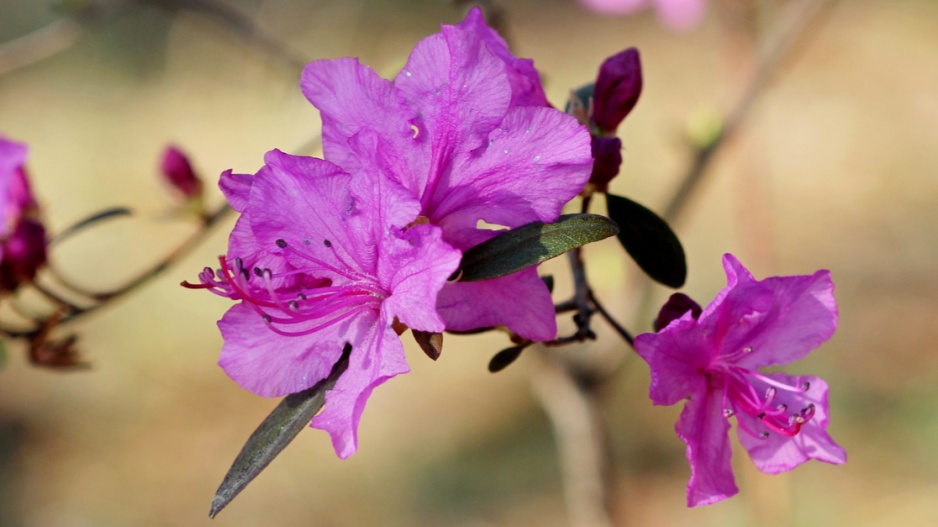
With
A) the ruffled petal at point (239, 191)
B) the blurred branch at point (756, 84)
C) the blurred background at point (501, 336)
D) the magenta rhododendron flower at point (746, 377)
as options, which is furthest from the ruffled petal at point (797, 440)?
the blurred background at point (501, 336)

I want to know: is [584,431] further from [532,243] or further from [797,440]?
[532,243]

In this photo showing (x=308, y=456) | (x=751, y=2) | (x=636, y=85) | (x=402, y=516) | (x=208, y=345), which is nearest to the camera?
(x=636, y=85)

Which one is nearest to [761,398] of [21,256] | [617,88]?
[617,88]

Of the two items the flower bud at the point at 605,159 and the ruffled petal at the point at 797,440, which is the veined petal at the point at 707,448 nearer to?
the ruffled petal at the point at 797,440

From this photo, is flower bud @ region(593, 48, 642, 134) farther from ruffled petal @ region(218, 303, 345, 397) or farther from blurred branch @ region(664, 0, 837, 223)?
blurred branch @ region(664, 0, 837, 223)

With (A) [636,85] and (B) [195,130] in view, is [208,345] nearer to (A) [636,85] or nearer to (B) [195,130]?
(B) [195,130]

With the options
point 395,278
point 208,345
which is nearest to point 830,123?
point 208,345

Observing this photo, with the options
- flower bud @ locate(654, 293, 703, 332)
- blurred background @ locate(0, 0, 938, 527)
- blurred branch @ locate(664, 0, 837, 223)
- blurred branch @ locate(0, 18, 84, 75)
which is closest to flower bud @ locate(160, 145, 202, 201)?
blurred branch @ locate(0, 18, 84, 75)
